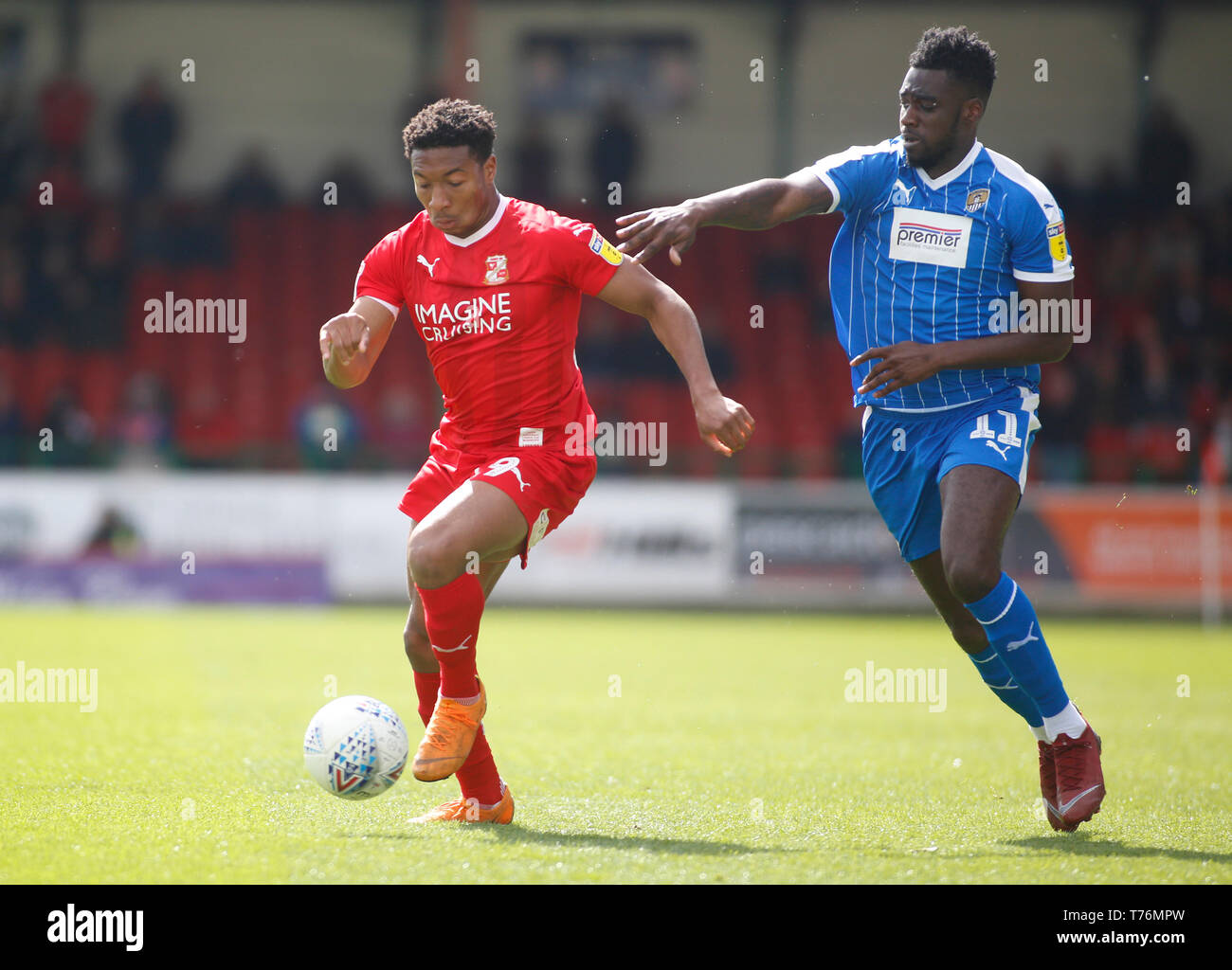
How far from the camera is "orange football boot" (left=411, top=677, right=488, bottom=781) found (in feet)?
15.3

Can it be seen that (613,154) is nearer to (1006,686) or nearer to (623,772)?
(623,772)

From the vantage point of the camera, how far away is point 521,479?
503 cm

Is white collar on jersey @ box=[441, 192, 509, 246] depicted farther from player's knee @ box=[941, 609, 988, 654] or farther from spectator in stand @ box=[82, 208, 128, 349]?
spectator in stand @ box=[82, 208, 128, 349]

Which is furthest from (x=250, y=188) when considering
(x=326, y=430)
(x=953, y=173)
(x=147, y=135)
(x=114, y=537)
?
(x=953, y=173)

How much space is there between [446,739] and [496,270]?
1.62m

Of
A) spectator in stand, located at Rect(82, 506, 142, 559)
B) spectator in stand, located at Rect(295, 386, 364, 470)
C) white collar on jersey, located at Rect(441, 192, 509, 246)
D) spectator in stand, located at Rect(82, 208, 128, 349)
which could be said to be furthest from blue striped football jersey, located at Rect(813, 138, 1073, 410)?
spectator in stand, located at Rect(82, 208, 128, 349)

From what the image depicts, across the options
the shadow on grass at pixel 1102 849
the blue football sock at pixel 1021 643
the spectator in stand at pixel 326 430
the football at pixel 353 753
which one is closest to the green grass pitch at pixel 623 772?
the shadow on grass at pixel 1102 849

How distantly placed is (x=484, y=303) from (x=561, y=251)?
0.32 metres

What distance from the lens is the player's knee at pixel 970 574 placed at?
16.5 feet

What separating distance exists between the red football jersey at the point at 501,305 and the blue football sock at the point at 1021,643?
1.61 meters

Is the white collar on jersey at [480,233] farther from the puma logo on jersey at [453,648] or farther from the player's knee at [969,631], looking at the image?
the player's knee at [969,631]

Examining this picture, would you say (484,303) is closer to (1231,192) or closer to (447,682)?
(447,682)

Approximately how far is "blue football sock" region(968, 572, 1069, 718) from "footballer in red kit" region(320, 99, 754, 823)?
4.48 ft
